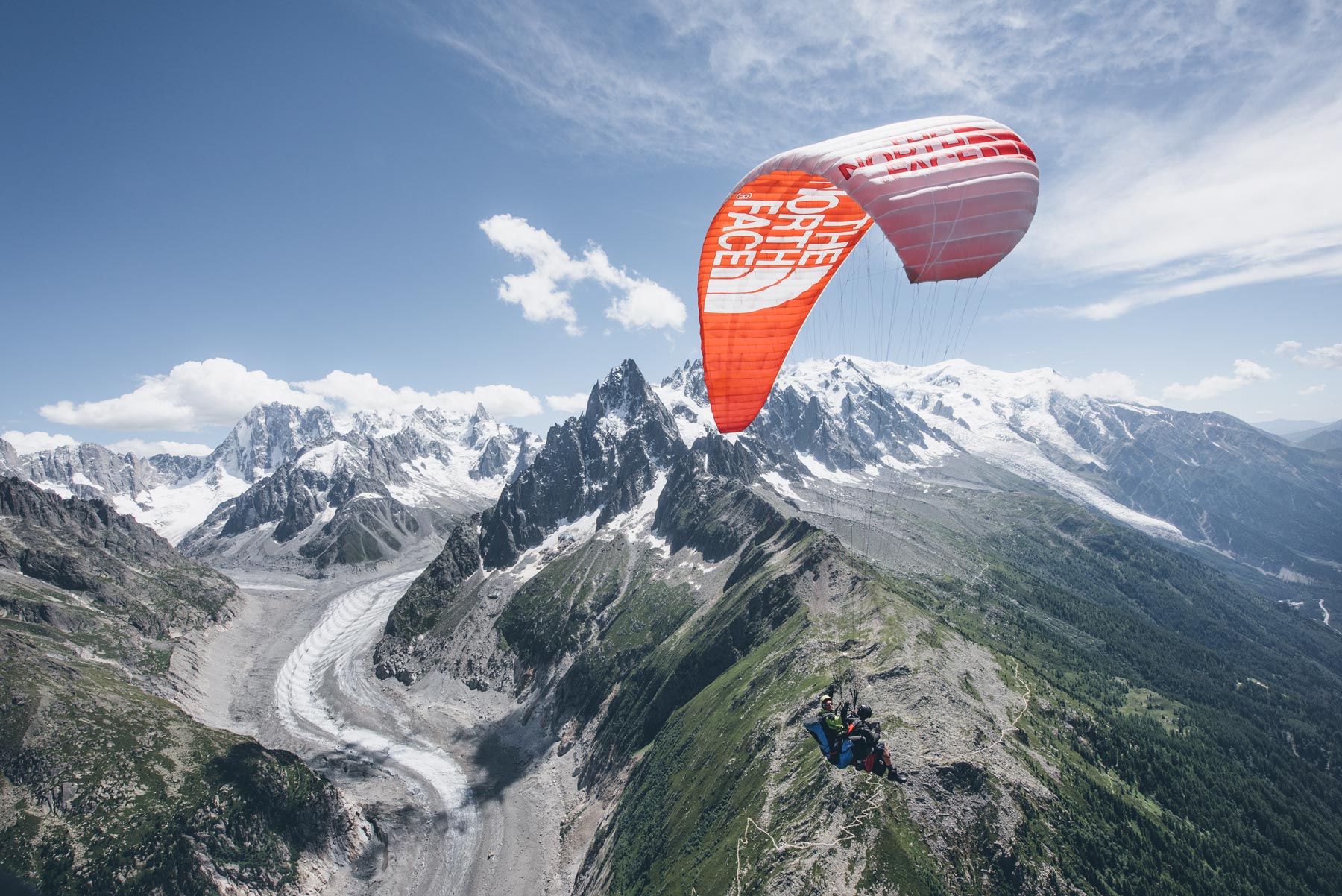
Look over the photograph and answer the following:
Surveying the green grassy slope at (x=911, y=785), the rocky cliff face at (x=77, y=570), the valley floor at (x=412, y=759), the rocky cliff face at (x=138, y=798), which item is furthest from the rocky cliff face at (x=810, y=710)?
the rocky cliff face at (x=77, y=570)

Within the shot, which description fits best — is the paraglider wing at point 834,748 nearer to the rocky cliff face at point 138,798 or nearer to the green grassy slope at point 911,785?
the green grassy slope at point 911,785

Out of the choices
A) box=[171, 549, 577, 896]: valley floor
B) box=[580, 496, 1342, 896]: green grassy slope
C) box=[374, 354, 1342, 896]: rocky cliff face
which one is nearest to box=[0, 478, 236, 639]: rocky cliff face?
box=[171, 549, 577, 896]: valley floor

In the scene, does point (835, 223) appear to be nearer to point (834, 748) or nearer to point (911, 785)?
point (834, 748)

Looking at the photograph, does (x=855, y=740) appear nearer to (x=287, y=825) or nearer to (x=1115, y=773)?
(x=1115, y=773)

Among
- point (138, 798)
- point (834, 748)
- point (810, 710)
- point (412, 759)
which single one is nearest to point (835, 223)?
point (834, 748)

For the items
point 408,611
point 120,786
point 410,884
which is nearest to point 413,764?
point 410,884

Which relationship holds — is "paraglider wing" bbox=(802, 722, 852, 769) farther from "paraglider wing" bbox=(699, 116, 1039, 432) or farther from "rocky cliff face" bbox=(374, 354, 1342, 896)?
"paraglider wing" bbox=(699, 116, 1039, 432)
